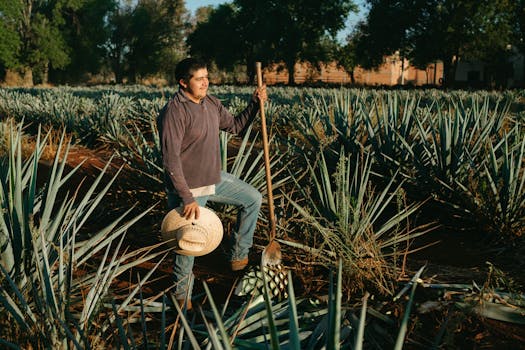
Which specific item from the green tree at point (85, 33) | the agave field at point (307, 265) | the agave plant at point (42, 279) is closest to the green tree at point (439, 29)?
the green tree at point (85, 33)

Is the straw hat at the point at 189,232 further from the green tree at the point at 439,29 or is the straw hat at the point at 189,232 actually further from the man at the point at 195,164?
the green tree at the point at 439,29

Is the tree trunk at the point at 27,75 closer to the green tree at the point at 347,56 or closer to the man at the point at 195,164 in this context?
the green tree at the point at 347,56

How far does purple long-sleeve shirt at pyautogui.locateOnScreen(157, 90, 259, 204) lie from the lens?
9.06ft

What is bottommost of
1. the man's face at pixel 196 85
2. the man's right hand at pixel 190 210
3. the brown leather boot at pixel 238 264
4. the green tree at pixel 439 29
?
the brown leather boot at pixel 238 264

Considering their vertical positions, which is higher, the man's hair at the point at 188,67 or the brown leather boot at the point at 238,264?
the man's hair at the point at 188,67

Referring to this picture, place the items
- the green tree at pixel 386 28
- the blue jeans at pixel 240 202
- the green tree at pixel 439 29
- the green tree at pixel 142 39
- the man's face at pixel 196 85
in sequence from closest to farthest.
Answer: the man's face at pixel 196 85, the blue jeans at pixel 240 202, the green tree at pixel 439 29, the green tree at pixel 386 28, the green tree at pixel 142 39

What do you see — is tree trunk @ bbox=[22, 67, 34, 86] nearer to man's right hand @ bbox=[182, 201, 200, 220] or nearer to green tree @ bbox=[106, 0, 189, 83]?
green tree @ bbox=[106, 0, 189, 83]

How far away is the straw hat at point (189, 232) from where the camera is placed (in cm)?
273

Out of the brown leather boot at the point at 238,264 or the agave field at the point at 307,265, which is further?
the brown leather boot at the point at 238,264

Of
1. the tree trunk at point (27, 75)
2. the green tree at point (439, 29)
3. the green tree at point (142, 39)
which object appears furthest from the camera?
the green tree at point (142, 39)

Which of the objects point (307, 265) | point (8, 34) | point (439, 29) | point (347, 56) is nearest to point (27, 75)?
point (8, 34)

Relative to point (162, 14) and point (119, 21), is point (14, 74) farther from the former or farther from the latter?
point (162, 14)

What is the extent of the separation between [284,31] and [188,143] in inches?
1589

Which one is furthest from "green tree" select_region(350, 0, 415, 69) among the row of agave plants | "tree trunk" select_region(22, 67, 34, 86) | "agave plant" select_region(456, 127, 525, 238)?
the row of agave plants
